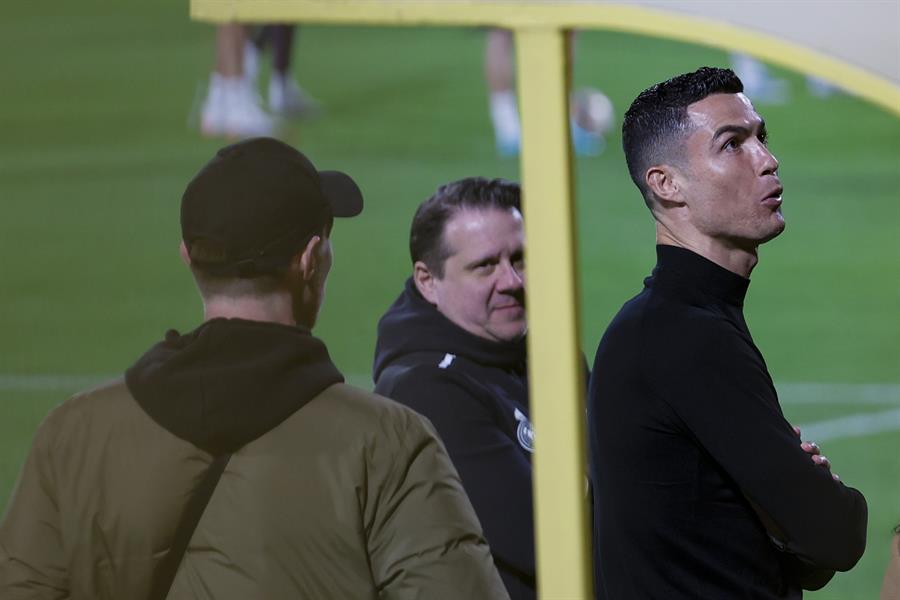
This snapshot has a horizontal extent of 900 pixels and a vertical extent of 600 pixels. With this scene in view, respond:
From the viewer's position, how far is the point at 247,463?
272 centimetres

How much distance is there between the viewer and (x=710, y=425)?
2.68m

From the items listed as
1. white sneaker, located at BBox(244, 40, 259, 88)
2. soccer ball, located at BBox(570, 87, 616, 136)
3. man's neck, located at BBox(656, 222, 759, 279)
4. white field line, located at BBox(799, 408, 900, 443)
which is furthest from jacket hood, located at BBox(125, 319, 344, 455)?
soccer ball, located at BBox(570, 87, 616, 136)

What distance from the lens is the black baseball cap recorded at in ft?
9.15

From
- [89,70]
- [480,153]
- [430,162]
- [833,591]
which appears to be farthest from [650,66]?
[89,70]

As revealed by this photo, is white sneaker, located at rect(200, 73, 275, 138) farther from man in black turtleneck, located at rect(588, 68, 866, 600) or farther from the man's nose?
the man's nose

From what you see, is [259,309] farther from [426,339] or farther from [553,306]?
[553,306]

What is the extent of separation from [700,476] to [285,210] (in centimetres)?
83

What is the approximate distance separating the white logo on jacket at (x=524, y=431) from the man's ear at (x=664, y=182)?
0.47 metres

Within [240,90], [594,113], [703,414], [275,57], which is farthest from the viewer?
[594,113]

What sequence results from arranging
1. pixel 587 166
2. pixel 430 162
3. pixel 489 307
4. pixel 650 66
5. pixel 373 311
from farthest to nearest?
pixel 650 66, pixel 587 166, pixel 430 162, pixel 373 311, pixel 489 307

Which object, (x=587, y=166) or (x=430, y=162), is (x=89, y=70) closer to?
(x=430, y=162)

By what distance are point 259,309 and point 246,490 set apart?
1.02 ft

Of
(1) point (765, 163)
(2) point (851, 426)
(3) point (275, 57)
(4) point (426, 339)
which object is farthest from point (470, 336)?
(2) point (851, 426)

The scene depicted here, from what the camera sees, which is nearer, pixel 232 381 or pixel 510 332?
pixel 232 381
